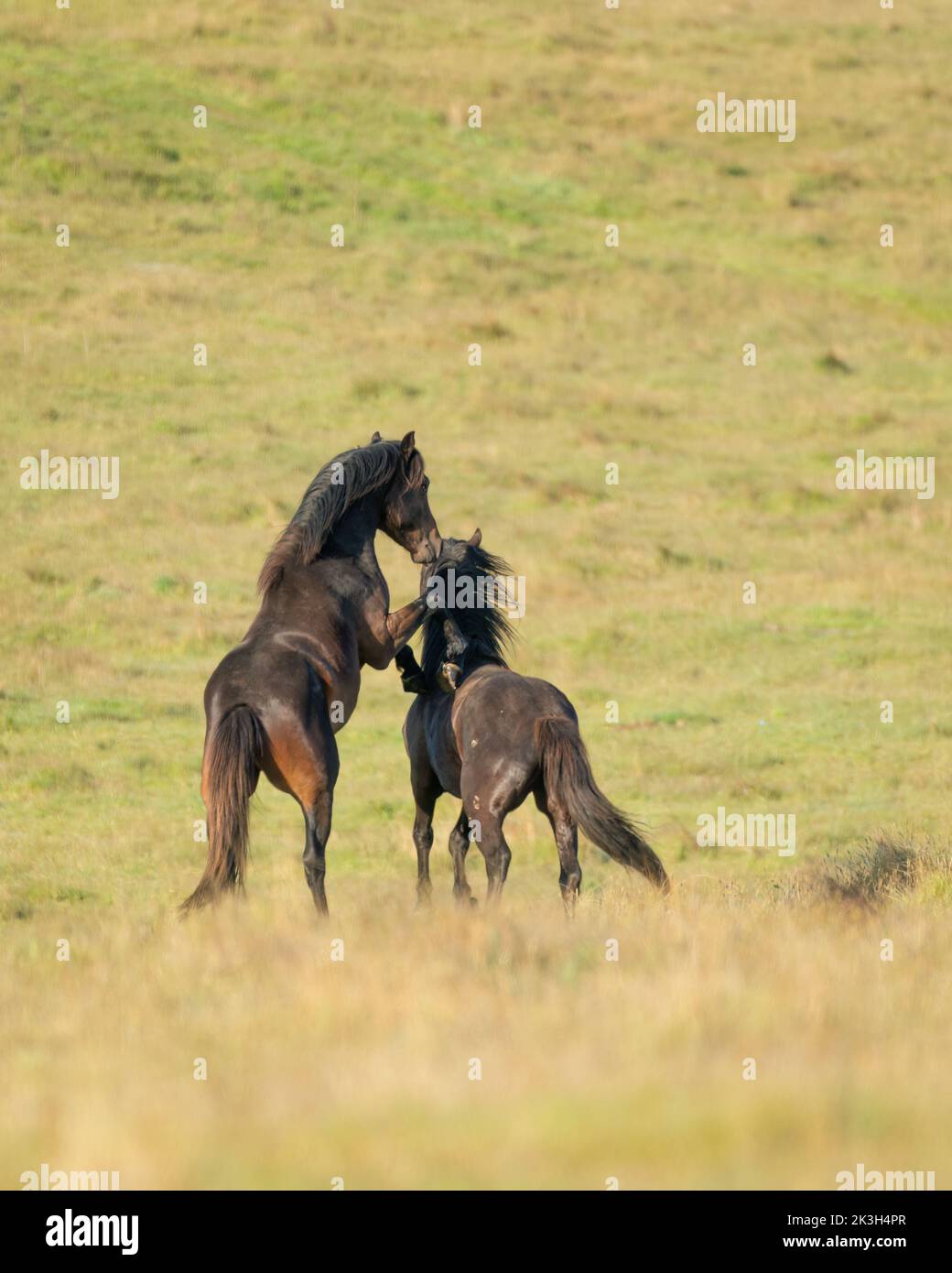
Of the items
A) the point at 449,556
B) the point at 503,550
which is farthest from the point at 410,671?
the point at 503,550

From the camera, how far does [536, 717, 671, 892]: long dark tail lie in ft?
29.2

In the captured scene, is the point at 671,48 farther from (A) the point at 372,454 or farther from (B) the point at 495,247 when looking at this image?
(A) the point at 372,454

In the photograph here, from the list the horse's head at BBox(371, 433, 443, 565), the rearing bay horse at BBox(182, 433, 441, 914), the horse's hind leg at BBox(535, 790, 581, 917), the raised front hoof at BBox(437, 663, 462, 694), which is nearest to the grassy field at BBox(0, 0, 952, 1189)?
the horse's hind leg at BBox(535, 790, 581, 917)

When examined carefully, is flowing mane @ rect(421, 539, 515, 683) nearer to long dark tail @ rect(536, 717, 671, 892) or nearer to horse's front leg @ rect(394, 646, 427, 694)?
horse's front leg @ rect(394, 646, 427, 694)

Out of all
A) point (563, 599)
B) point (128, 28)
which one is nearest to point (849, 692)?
point (563, 599)

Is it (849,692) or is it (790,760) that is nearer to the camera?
(790,760)

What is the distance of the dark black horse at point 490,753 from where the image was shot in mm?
8984

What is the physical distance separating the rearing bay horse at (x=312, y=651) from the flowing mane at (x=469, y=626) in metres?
0.19

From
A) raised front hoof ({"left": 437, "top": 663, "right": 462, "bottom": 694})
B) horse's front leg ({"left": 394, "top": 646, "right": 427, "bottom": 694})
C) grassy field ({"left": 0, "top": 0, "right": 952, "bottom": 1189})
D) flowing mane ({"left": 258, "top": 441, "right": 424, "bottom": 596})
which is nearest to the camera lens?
grassy field ({"left": 0, "top": 0, "right": 952, "bottom": 1189})

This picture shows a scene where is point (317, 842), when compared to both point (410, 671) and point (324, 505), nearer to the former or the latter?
point (410, 671)

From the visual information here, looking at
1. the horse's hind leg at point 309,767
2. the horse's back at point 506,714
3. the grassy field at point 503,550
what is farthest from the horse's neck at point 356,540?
the grassy field at point 503,550

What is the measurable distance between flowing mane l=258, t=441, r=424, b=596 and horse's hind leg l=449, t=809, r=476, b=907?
5.33 feet

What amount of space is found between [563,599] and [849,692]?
13.4 ft

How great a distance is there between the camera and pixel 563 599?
68.2 ft
